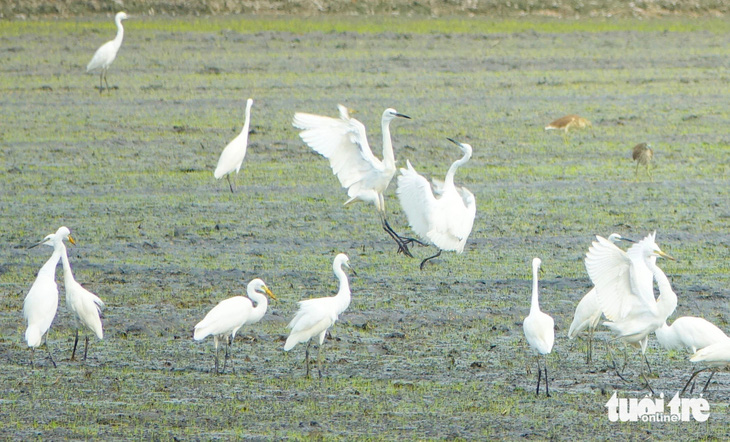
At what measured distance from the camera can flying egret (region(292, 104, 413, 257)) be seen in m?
11.3

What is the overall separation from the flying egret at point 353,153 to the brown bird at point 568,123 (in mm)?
6387

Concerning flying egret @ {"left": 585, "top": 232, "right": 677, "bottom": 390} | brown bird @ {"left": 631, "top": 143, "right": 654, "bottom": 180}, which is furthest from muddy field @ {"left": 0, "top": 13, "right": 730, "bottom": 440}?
flying egret @ {"left": 585, "top": 232, "right": 677, "bottom": 390}

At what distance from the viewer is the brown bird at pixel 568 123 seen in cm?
1762

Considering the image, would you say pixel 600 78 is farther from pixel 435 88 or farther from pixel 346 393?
pixel 346 393

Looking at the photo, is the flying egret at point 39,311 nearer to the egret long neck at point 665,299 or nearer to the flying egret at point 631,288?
the flying egret at point 631,288

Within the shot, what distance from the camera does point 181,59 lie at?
79.7ft

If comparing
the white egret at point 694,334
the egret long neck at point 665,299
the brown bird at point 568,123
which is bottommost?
the white egret at point 694,334

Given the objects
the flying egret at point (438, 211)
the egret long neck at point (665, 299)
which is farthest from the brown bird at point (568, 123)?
the egret long neck at point (665, 299)

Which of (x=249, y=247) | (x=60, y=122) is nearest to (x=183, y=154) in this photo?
(x=60, y=122)

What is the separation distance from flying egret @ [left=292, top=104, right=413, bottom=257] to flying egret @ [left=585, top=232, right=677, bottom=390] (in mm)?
3473

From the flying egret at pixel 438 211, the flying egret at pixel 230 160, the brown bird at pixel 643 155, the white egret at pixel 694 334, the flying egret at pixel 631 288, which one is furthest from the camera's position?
the brown bird at pixel 643 155

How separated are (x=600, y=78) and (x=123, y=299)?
14.9 metres

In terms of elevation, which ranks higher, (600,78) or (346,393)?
(600,78)

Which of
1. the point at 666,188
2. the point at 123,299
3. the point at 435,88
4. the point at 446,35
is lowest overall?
the point at 123,299
